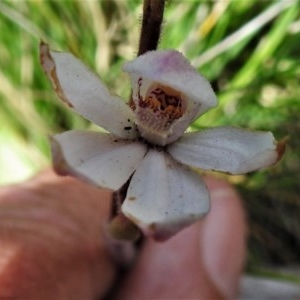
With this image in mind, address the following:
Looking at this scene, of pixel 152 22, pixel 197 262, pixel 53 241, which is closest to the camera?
pixel 152 22

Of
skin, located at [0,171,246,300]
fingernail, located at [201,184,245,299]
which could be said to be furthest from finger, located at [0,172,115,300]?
fingernail, located at [201,184,245,299]

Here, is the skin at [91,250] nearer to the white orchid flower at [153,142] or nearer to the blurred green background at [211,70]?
the blurred green background at [211,70]

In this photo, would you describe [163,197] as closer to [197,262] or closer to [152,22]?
[152,22]

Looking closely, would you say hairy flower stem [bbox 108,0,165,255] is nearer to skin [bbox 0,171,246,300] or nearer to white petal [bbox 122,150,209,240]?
white petal [bbox 122,150,209,240]

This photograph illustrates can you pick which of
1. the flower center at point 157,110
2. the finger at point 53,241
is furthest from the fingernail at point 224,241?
the flower center at point 157,110

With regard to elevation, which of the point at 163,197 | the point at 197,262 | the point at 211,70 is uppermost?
the point at 163,197

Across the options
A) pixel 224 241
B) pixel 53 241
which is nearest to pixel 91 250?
pixel 53 241
